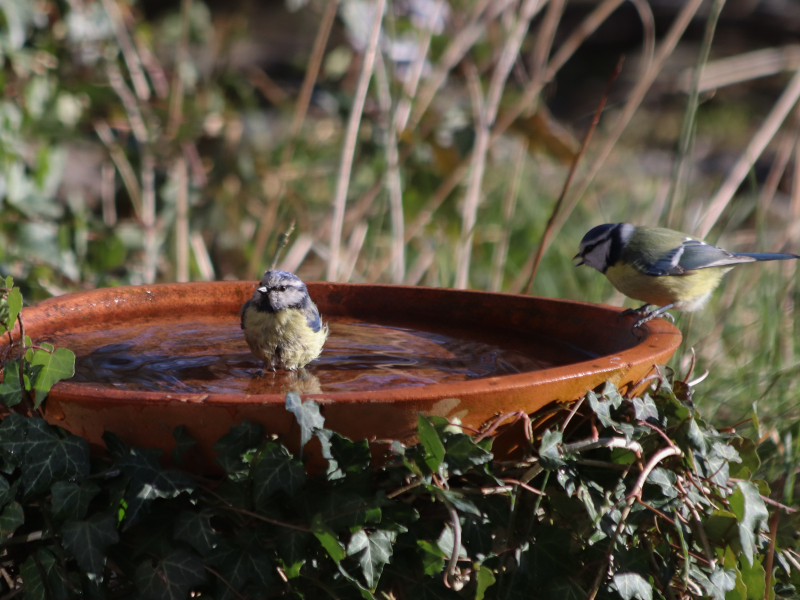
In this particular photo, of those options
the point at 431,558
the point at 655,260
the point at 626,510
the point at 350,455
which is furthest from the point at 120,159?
the point at 626,510

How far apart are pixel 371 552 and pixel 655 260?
1883 millimetres

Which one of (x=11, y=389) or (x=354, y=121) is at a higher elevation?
(x=354, y=121)

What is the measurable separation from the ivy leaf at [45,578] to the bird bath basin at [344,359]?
8.0 inches

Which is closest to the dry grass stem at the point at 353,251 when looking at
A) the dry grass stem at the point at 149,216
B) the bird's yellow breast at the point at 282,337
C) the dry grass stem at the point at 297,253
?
the dry grass stem at the point at 297,253

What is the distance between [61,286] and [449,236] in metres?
1.97

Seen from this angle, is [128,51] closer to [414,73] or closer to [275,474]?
[414,73]

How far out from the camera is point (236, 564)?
1.18 metres

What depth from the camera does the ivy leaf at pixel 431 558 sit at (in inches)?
47.9

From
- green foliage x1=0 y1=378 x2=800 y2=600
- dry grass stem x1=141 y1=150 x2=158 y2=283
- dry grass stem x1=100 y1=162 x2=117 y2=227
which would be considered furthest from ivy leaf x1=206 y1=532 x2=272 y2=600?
dry grass stem x1=100 y1=162 x2=117 y2=227

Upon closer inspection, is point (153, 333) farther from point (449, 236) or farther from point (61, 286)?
point (449, 236)

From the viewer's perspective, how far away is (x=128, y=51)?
12.1 ft

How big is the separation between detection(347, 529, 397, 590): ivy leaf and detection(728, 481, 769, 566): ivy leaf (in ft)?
2.01

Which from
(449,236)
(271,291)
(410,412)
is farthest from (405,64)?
(410,412)

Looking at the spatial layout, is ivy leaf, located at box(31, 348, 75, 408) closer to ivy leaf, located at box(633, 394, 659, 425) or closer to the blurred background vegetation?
ivy leaf, located at box(633, 394, 659, 425)
